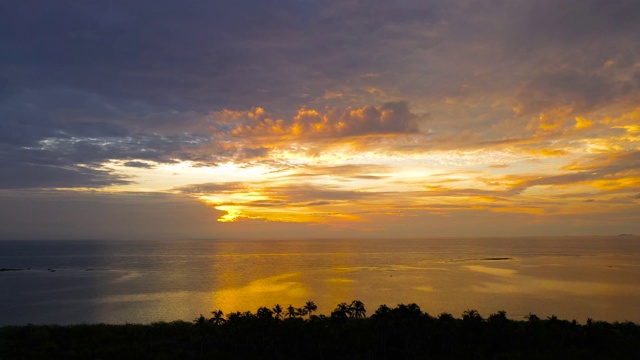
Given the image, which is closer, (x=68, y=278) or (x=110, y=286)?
(x=110, y=286)

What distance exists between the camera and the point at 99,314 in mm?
89625

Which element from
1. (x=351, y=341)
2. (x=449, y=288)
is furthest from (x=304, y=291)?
(x=351, y=341)

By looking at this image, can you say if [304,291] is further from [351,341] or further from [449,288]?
[351,341]

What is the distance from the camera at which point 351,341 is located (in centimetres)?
5000

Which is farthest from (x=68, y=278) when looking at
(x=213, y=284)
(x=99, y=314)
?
(x=99, y=314)

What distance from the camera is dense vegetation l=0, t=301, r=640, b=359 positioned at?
47281 mm

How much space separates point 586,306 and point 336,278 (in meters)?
70.6

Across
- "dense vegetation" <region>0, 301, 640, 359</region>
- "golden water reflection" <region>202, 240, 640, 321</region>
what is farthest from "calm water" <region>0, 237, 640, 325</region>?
"dense vegetation" <region>0, 301, 640, 359</region>

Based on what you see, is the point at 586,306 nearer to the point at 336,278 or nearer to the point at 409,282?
the point at 409,282

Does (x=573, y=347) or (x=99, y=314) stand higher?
(x=573, y=347)

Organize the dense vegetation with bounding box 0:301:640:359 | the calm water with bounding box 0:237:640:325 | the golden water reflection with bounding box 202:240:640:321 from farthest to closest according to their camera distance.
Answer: the golden water reflection with bounding box 202:240:640:321 → the calm water with bounding box 0:237:640:325 → the dense vegetation with bounding box 0:301:640:359

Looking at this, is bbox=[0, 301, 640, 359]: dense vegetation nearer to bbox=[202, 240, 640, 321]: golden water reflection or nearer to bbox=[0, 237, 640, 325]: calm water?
bbox=[0, 237, 640, 325]: calm water

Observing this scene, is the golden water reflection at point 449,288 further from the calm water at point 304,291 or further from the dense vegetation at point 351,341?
the dense vegetation at point 351,341

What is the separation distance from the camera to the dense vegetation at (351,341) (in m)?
47.3
